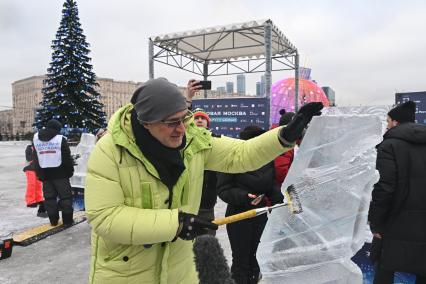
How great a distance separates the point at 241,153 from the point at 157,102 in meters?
0.53

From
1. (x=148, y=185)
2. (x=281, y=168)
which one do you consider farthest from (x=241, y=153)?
(x=281, y=168)

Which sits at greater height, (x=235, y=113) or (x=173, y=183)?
(x=235, y=113)

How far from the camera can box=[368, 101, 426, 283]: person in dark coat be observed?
Result: 89.7 inches

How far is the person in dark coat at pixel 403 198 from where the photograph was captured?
7.48ft

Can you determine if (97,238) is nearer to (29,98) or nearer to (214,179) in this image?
(214,179)

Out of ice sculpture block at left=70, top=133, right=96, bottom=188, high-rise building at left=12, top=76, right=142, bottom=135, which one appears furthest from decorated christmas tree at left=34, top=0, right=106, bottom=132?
high-rise building at left=12, top=76, right=142, bottom=135

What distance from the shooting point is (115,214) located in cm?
127

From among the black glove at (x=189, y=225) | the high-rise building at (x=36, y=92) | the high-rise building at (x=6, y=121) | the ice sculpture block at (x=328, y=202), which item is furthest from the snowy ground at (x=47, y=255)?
the high-rise building at (x=6, y=121)

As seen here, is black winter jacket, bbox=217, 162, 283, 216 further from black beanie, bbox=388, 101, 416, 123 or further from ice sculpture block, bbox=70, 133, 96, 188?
ice sculpture block, bbox=70, 133, 96, 188

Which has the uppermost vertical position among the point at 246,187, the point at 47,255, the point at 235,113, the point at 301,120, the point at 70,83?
the point at 70,83

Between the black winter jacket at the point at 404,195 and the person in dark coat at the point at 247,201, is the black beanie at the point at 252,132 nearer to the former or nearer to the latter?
the person in dark coat at the point at 247,201

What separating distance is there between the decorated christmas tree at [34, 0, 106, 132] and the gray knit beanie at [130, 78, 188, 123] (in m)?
16.9

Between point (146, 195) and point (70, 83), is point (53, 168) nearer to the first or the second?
point (146, 195)

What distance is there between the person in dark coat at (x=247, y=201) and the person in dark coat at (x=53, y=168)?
316 centimetres
